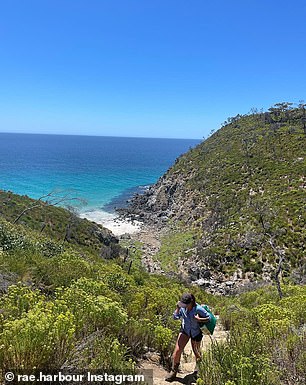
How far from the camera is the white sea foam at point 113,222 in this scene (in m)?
47.2

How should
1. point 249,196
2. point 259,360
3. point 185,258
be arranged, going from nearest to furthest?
point 259,360
point 185,258
point 249,196

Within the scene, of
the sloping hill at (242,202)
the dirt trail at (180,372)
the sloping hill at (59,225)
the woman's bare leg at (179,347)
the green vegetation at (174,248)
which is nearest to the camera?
the dirt trail at (180,372)

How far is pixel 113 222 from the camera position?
50.9 metres

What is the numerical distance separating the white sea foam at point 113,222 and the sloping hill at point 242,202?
337 centimetres

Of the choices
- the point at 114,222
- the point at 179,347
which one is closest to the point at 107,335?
the point at 179,347

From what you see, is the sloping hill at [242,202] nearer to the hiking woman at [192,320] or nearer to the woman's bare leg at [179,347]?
the hiking woman at [192,320]

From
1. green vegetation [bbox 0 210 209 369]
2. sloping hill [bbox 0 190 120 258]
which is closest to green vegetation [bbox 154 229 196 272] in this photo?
sloping hill [bbox 0 190 120 258]

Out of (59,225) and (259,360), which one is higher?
(259,360)

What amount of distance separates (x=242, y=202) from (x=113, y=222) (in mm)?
22704

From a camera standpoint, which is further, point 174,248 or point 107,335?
point 174,248

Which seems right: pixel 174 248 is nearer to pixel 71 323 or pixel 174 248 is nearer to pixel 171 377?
pixel 171 377

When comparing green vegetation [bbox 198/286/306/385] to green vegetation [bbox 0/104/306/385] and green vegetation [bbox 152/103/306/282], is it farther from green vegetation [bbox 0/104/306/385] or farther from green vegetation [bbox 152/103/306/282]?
green vegetation [bbox 152/103/306/282]

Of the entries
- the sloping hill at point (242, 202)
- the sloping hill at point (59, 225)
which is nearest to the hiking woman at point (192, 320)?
the sloping hill at point (242, 202)

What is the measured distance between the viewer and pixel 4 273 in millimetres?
6930
